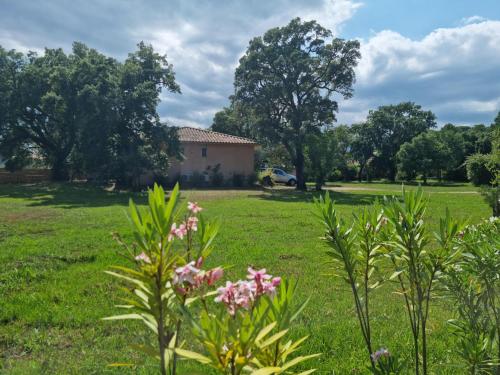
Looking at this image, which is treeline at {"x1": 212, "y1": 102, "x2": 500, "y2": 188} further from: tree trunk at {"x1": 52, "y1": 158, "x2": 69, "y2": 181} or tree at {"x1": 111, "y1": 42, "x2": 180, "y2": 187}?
tree trunk at {"x1": 52, "y1": 158, "x2": 69, "y2": 181}

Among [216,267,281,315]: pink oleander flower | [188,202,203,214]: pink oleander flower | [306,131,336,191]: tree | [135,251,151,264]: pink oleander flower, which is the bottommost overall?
[216,267,281,315]: pink oleander flower

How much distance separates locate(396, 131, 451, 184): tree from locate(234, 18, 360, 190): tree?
21341 millimetres

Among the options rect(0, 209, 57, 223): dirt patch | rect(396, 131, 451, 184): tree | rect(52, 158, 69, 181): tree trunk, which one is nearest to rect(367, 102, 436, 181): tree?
rect(396, 131, 451, 184): tree

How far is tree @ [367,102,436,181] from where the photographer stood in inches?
2293

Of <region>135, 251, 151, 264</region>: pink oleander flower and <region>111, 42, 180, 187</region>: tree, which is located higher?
<region>111, 42, 180, 187</region>: tree

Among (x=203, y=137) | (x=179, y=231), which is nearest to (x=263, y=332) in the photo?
(x=179, y=231)

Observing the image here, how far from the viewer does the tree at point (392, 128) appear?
191 feet

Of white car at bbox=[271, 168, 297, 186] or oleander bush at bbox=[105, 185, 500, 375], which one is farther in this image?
white car at bbox=[271, 168, 297, 186]

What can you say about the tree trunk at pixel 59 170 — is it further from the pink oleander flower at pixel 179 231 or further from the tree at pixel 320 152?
the pink oleander flower at pixel 179 231

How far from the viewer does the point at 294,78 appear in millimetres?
28156

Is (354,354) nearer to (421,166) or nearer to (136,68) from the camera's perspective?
(136,68)

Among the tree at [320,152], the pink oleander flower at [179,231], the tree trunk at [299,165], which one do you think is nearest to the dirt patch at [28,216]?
the pink oleander flower at [179,231]

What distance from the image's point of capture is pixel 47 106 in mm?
25734

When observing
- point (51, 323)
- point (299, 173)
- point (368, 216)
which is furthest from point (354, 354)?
point (299, 173)
